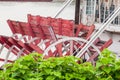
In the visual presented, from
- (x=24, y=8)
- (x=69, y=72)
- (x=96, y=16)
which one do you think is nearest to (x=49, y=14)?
(x=24, y=8)

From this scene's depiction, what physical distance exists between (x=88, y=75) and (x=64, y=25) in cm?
502

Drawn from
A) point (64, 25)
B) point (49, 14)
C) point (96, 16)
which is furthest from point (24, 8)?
point (64, 25)

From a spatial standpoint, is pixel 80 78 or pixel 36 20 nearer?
pixel 80 78

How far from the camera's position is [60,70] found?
4.11m

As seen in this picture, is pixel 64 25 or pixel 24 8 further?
pixel 24 8

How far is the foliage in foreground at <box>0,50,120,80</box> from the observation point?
4070 millimetres

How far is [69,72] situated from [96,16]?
7.07 m

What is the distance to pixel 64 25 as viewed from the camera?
9.14m

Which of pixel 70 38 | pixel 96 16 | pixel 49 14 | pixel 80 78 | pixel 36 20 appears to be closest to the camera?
pixel 80 78

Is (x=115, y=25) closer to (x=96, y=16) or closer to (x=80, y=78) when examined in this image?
(x=96, y=16)

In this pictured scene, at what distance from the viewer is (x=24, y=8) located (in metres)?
14.2

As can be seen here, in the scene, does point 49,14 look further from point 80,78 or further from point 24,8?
point 80,78

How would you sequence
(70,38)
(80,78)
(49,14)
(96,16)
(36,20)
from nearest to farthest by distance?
(80,78) → (70,38) → (36,20) → (96,16) → (49,14)

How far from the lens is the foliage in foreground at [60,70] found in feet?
13.4
